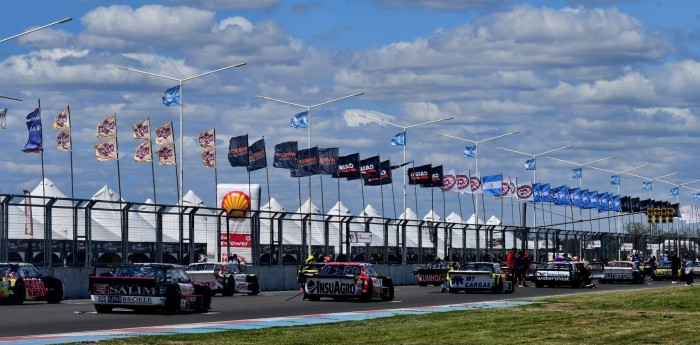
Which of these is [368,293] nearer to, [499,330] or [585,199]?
[499,330]

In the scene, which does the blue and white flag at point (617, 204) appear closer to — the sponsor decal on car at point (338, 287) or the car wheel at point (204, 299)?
the sponsor decal on car at point (338, 287)

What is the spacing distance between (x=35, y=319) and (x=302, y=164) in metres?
37.8

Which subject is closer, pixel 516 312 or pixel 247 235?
pixel 516 312

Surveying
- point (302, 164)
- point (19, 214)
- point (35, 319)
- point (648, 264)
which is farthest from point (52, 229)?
point (648, 264)

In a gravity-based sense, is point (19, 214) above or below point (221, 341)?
above

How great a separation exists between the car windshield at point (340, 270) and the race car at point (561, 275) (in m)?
18.8

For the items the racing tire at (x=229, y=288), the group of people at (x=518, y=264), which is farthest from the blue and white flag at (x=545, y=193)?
the racing tire at (x=229, y=288)

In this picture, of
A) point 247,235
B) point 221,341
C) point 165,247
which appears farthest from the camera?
point 247,235

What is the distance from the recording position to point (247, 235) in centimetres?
5050

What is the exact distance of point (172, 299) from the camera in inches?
1148

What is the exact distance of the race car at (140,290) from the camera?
28844mm

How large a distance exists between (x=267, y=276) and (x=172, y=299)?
71.5 ft

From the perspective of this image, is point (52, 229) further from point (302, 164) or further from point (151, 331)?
point (302, 164)

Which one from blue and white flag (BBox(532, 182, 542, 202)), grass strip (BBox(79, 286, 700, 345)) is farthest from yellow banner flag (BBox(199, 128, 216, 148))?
blue and white flag (BBox(532, 182, 542, 202))
